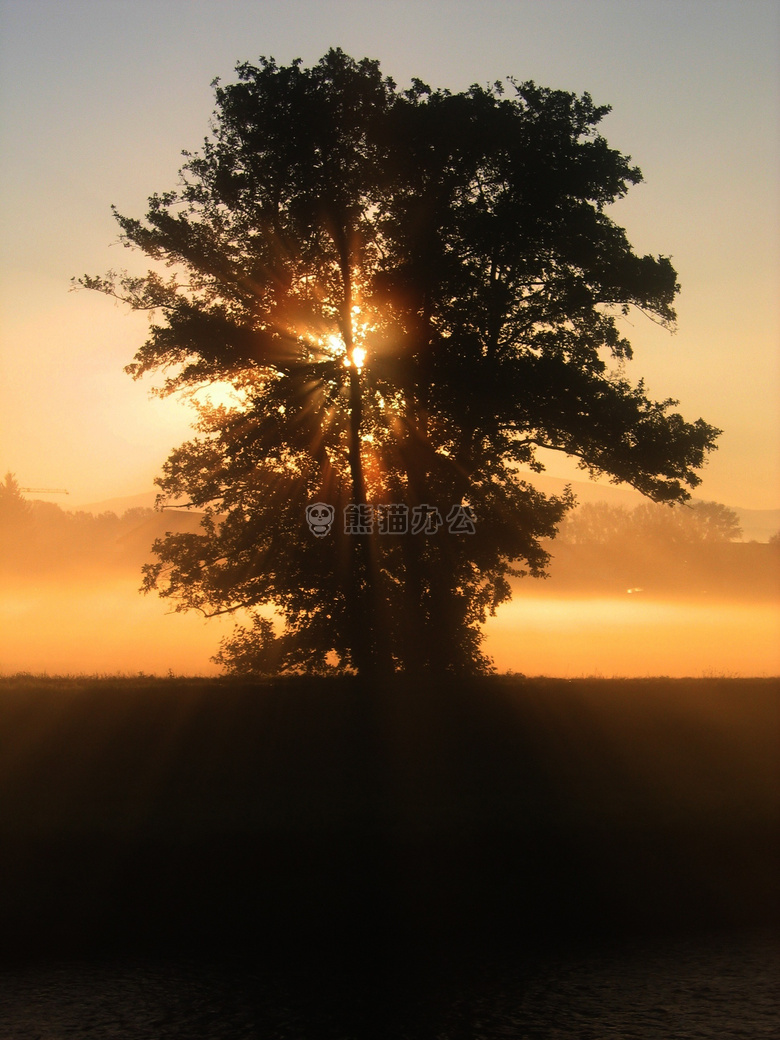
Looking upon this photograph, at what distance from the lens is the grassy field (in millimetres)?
12289

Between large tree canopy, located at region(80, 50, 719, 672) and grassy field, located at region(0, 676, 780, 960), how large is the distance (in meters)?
5.47

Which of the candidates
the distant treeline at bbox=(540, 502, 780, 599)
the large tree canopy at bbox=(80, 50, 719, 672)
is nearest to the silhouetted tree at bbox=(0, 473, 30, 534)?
the distant treeline at bbox=(540, 502, 780, 599)

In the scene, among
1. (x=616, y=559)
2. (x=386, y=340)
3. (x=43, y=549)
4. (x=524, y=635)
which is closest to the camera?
(x=386, y=340)

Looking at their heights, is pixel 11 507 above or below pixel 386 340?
above

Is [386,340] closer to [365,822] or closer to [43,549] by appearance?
[365,822]

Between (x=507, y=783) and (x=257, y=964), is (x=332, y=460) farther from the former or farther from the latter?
(x=257, y=964)

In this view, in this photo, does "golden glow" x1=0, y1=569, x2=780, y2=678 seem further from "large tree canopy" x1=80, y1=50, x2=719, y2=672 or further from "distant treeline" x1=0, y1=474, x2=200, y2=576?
"distant treeline" x1=0, y1=474, x2=200, y2=576

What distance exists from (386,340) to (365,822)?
41.5 feet

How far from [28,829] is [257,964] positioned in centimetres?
456

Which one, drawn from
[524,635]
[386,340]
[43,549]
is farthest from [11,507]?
[386,340]

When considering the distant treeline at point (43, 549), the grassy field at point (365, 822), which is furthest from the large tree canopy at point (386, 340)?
the distant treeline at point (43, 549)

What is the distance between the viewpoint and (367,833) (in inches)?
536

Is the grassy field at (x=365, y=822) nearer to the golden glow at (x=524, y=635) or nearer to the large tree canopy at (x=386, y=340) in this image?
the large tree canopy at (x=386, y=340)

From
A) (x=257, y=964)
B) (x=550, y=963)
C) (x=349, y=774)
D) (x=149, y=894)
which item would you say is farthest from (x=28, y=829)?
(x=550, y=963)
